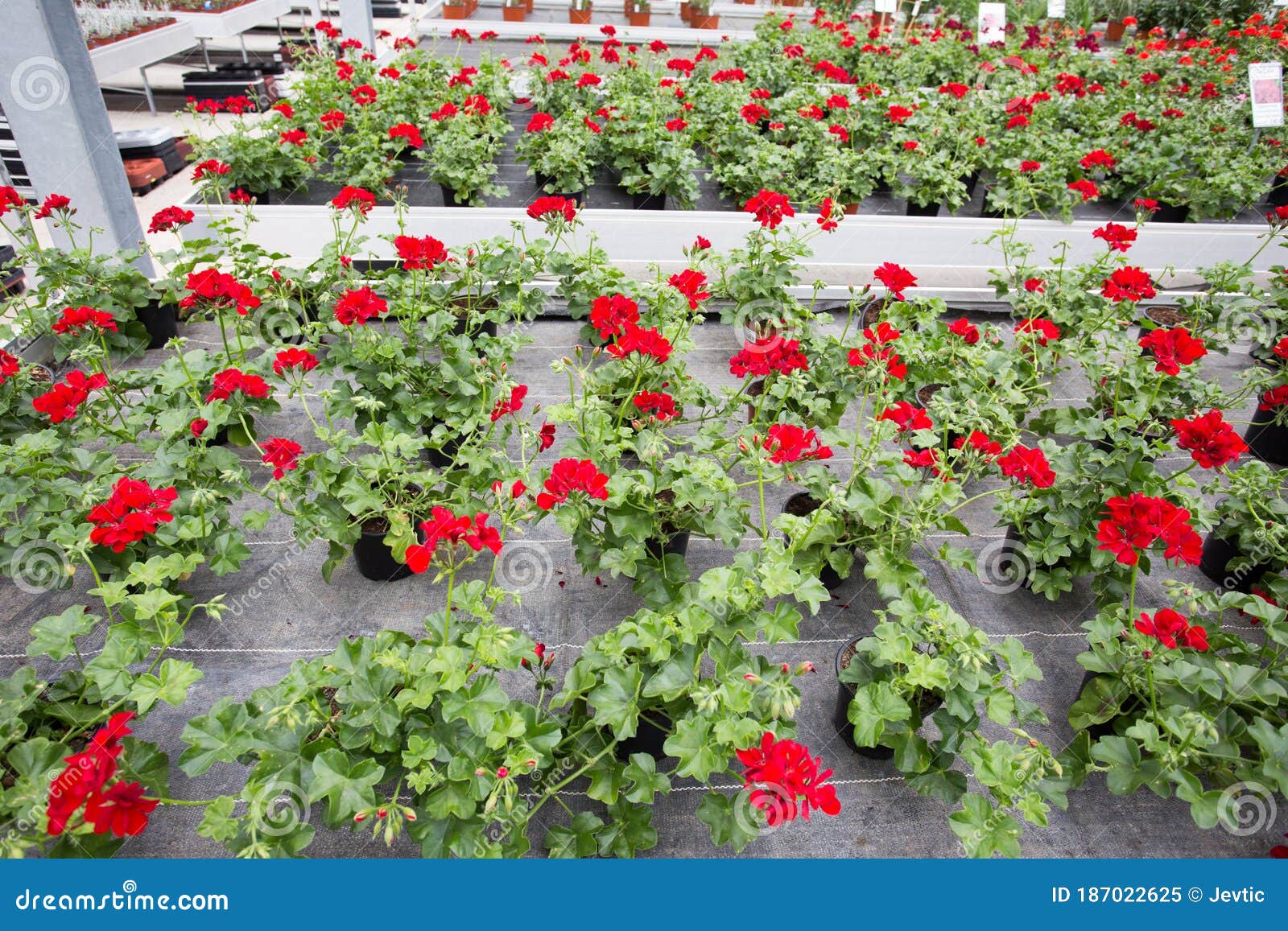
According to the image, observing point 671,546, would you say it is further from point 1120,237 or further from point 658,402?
point 1120,237

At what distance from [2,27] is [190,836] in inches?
113

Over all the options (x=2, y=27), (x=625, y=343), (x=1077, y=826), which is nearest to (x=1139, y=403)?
(x=1077, y=826)

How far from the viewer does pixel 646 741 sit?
160 cm

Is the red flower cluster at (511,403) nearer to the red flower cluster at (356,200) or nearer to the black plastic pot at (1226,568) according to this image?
the red flower cluster at (356,200)

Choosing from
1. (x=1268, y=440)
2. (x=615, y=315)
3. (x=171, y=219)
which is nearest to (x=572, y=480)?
(x=615, y=315)

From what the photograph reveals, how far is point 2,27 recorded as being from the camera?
→ 2.56m

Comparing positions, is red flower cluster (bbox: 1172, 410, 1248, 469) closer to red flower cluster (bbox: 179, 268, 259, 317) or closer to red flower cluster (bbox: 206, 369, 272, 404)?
red flower cluster (bbox: 206, 369, 272, 404)

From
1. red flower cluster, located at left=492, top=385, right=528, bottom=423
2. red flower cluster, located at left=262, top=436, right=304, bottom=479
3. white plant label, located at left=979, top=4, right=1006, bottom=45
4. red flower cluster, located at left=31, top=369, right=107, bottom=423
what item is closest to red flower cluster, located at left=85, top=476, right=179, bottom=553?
red flower cluster, located at left=262, top=436, right=304, bottom=479

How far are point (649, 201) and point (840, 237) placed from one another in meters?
1.01

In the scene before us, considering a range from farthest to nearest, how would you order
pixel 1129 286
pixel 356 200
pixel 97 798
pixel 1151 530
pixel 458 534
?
pixel 356 200, pixel 1129 286, pixel 1151 530, pixel 458 534, pixel 97 798

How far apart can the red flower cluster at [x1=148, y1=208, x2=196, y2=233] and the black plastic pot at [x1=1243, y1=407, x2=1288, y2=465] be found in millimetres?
3804

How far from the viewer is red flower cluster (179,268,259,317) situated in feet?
6.31

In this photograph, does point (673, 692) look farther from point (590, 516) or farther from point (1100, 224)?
point (1100, 224)

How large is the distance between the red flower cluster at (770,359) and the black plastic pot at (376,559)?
1078mm
